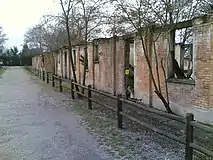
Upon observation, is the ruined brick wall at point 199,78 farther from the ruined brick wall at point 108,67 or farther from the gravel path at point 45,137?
the ruined brick wall at point 108,67

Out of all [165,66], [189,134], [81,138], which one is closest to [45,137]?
[81,138]

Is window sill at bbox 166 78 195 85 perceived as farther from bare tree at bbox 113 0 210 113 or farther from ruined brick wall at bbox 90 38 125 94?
ruined brick wall at bbox 90 38 125 94

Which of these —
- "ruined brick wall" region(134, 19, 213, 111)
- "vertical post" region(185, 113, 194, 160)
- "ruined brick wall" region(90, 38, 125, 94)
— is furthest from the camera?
"ruined brick wall" region(90, 38, 125, 94)

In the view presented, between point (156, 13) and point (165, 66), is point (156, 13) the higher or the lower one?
the higher one

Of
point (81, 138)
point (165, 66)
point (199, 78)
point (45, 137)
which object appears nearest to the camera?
point (81, 138)

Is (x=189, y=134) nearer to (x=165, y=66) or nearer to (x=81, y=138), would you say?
(x=81, y=138)

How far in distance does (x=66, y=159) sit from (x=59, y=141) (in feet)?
4.10

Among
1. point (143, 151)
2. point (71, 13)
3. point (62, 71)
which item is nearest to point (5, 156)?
point (143, 151)

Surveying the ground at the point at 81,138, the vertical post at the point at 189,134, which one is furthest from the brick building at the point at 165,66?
the vertical post at the point at 189,134

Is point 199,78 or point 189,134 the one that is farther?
point 199,78

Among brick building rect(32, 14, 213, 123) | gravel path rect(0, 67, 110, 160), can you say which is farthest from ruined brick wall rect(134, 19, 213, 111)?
gravel path rect(0, 67, 110, 160)

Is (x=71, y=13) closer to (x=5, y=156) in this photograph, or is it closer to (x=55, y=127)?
(x=55, y=127)

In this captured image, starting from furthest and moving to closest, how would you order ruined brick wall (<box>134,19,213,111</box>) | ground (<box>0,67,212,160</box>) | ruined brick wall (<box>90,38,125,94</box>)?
1. ruined brick wall (<box>90,38,125,94</box>)
2. ruined brick wall (<box>134,19,213,111</box>)
3. ground (<box>0,67,212,160</box>)

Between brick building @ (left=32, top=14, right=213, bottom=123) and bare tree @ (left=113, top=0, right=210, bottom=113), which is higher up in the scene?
bare tree @ (left=113, top=0, right=210, bottom=113)
